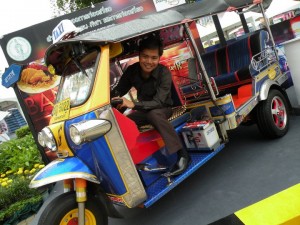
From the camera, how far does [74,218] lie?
2.82 meters

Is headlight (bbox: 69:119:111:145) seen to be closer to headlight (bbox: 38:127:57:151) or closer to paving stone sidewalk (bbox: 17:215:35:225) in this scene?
headlight (bbox: 38:127:57:151)

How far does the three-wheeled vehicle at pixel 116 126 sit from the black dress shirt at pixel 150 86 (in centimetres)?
30

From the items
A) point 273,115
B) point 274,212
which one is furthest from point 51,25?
point 274,212

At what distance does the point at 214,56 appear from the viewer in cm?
577

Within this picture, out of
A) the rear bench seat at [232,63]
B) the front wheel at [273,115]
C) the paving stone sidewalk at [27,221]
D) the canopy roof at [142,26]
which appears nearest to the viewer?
the canopy roof at [142,26]

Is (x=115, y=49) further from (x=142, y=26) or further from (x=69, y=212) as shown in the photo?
(x=69, y=212)

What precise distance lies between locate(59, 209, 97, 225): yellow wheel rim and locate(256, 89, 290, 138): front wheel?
2.77 meters

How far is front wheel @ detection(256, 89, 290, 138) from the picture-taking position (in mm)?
4270

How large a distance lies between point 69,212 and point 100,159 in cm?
57

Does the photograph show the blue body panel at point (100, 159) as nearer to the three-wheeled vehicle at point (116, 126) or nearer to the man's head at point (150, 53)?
the three-wheeled vehicle at point (116, 126)

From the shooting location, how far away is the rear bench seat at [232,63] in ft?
15.8

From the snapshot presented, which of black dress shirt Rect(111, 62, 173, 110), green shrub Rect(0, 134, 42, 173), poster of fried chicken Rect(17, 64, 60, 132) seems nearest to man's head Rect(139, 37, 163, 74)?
black dress shirt Rect(111, 62, 173, 110)

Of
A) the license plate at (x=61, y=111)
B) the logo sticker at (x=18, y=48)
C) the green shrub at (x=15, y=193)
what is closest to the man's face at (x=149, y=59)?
the license plate at (x=61, y=111)

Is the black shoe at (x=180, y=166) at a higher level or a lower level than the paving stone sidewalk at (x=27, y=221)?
higher
